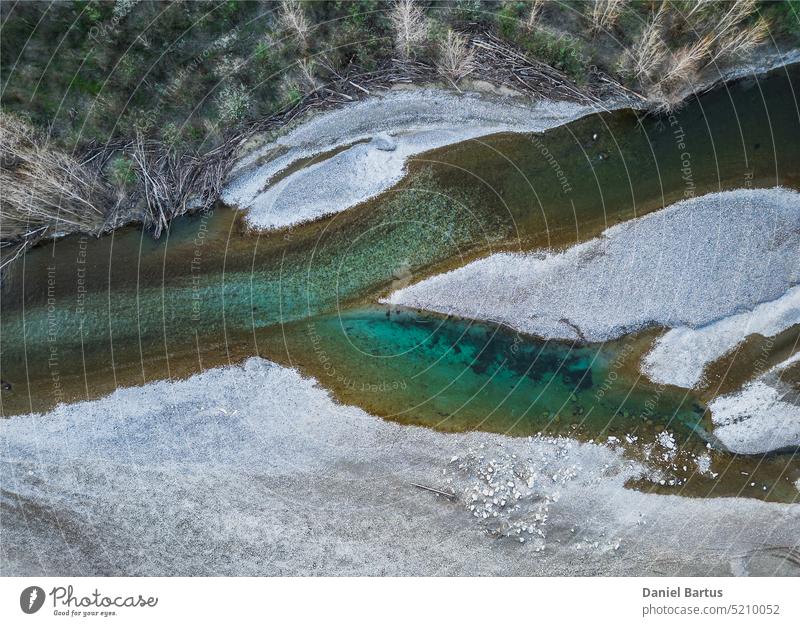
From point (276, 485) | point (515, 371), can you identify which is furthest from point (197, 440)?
point (515, 371)

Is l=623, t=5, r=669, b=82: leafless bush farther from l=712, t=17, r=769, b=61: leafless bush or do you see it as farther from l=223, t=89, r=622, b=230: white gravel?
l=712, t=17, r=769, b=61: leafless bush

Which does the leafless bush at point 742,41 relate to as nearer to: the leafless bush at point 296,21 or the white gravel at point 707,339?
the white gravel at point 707,339

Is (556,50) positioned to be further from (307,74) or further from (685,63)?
(307,74)

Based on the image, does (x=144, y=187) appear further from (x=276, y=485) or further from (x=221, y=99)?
(x=276, y=485)

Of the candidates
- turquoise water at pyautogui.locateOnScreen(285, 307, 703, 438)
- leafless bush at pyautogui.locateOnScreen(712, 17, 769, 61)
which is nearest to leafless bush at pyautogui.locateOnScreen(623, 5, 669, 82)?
leafless bush at pyautogui.locateOnScreen(712, 17, 769, 61)

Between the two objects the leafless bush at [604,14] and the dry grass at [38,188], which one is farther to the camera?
the leafless bush at [604,14]

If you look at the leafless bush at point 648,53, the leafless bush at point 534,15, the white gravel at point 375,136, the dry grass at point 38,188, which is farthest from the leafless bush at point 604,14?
the dry grass at point 38,188
